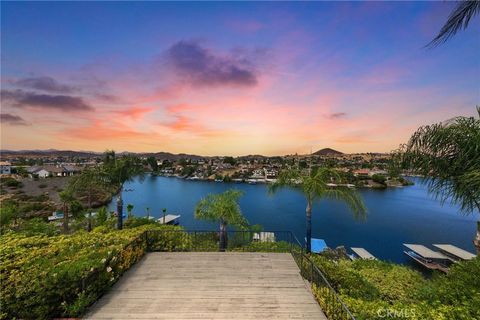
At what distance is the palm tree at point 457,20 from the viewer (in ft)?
14.7

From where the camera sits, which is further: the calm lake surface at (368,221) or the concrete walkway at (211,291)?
the calm lake surface at (368,221)

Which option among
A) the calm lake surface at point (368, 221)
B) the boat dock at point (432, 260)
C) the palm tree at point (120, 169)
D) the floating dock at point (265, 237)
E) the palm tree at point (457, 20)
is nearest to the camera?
the palm tree at point (457, 20)

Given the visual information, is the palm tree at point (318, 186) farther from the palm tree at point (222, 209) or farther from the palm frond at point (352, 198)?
the palm tree at point (222, 209)

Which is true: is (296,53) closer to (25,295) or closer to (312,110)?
(312,110)

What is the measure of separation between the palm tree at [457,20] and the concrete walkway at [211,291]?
21.2 feet

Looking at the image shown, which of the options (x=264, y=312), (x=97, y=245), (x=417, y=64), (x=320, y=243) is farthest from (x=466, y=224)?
(x=97, y=245)

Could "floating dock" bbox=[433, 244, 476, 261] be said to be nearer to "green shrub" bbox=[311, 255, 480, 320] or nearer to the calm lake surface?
the calm lake surface

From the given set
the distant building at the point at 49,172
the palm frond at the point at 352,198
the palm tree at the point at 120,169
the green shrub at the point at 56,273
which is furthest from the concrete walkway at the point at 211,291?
the distant building at the point at 49,172

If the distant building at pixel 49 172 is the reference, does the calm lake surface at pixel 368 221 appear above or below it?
below

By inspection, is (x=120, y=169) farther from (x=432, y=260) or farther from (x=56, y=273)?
(x=432, y=260)
